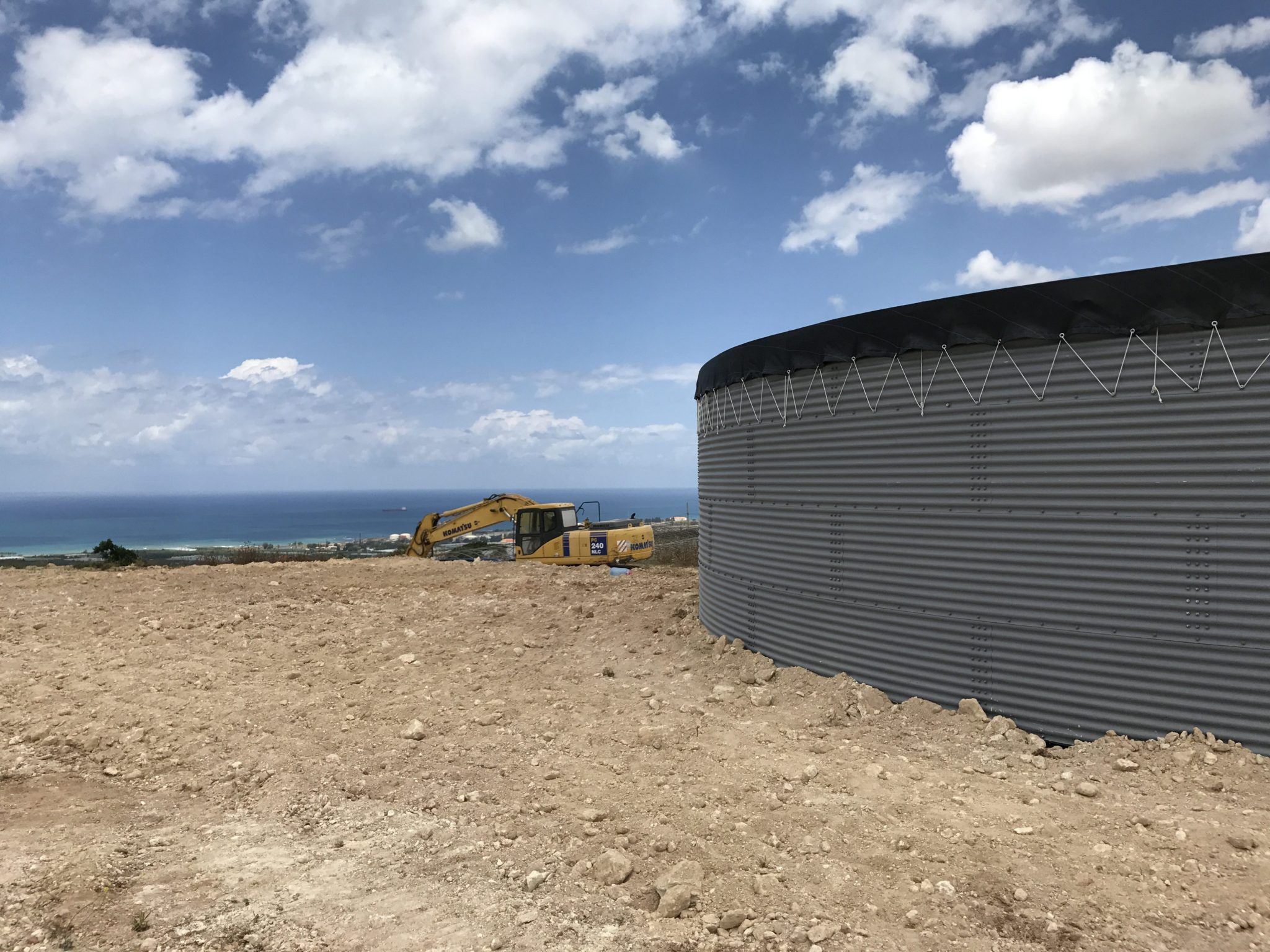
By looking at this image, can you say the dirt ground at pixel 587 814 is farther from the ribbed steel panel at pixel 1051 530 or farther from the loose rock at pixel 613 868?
the ribbed steel panel at pixel 1051 530

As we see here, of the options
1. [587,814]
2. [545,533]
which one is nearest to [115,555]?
[545,533]

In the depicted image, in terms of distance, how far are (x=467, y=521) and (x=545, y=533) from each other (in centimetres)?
243

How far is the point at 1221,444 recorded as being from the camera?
214 inches

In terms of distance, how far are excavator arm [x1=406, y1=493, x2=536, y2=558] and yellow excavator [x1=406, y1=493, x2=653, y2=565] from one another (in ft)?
0.06

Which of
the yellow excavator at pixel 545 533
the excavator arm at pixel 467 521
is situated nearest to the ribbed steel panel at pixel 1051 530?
the yellow excavator at pixel 545 533

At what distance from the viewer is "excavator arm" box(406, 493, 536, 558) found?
858 inches

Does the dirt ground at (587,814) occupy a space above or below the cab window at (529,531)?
below

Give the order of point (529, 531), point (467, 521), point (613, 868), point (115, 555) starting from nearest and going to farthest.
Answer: point (613, 868), point (529, 531), point (467, 521), point (115, 555)

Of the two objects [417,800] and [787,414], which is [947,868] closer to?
[417,800]

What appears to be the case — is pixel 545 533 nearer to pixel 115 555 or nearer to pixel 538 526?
pixel 538 526

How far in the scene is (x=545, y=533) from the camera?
21219mm

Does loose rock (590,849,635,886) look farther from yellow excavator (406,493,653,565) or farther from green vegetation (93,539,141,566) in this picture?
green vegetation (93,539,141,566)

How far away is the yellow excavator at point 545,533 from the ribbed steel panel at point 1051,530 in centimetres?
1318

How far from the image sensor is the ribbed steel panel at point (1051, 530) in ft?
17.7
